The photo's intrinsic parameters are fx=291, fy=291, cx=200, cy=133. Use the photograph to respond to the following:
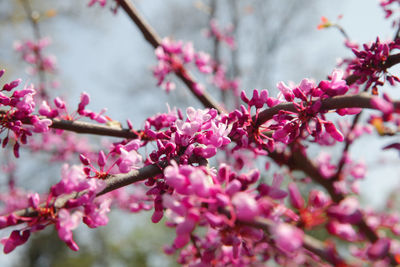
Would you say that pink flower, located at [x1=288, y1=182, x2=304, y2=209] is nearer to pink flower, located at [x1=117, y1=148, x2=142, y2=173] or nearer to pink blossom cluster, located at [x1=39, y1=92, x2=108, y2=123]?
pink flower, located at [x1=117, y1=148, x2=142, y2=173]

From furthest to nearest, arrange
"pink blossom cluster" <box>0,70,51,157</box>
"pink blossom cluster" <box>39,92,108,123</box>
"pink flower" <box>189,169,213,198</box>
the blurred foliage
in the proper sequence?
1. the blurred foliage
2. "pink blossom cluster" <box>39,92,108,123</box>
3. "pink blossom cluster" <box>0,70,51,157</box>
4. "pink flower" <box>189,169,213,198</box>

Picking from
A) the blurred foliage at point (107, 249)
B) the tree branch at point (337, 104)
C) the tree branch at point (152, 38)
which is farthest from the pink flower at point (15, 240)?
the blurred foliage at point (107, 249)

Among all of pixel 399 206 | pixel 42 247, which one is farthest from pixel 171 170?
pixel 42 247

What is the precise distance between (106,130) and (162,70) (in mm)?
1466

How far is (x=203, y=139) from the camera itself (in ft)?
5.06

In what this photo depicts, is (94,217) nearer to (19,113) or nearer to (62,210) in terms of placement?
(62,210)

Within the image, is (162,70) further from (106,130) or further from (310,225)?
(310,225)

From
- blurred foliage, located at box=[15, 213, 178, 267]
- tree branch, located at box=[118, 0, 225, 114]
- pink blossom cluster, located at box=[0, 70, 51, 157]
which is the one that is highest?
blurred foliage, located at box=[15, 213, 178, 267]

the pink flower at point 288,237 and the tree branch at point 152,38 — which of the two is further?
the tree branch at point 152,38

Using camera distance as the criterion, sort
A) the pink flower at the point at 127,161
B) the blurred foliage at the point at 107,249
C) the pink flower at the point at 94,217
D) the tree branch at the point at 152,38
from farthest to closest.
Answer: the blurred foliage at the point at 107,249 → the tree branch at the point at 152,38 → the pink flower at the point at 127,161 → the pink flower at the point at 94,217

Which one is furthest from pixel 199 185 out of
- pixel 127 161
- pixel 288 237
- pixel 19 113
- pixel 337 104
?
pixel 19 113

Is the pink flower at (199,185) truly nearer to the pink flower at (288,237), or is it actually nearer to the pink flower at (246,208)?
the pink flower at (246,208)

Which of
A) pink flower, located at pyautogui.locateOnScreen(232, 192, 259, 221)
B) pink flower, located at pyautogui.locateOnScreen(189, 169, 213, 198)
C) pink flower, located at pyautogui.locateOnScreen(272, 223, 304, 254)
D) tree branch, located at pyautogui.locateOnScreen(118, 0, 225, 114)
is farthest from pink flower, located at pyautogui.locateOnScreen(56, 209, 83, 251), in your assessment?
tree branch, located at pyautogui.locateOnScreen(118, 0, 225, 114)

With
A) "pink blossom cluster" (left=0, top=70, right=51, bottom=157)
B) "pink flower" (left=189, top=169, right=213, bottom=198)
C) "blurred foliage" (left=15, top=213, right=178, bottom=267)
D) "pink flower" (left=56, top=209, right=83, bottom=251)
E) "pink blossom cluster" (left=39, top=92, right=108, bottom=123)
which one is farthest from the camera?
"blurred foliage" (left=15, top=213, right=178, bottom=267)
